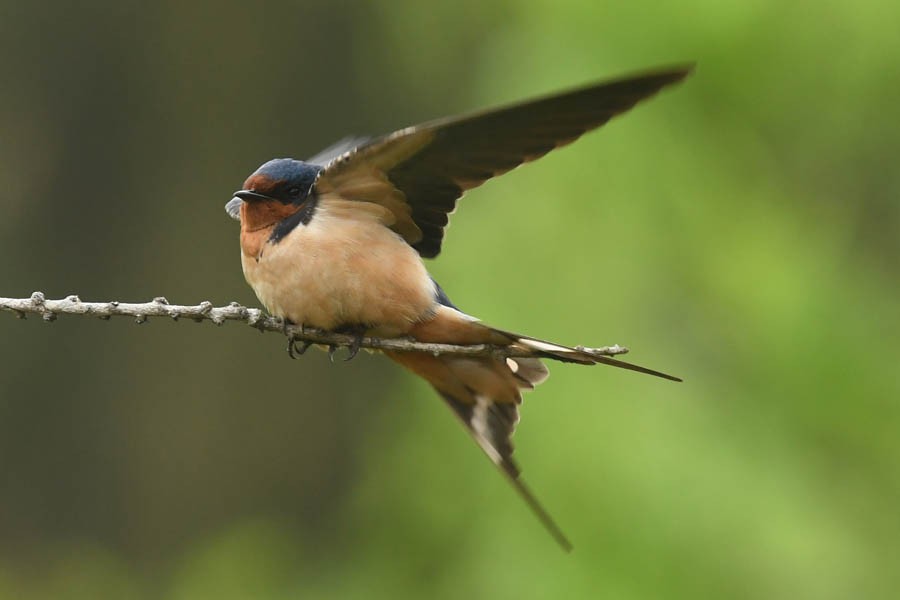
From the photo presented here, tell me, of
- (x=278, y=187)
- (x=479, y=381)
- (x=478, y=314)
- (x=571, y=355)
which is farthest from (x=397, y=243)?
(x=478, y=314)

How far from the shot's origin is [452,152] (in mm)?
3869

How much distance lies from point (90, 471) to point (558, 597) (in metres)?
3.59

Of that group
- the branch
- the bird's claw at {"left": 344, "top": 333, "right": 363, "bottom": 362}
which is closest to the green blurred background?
the bird's claw at {"left": 344, "top": 333, "right": 363, "bottom": 362}

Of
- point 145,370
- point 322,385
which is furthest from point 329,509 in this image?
point 145,370

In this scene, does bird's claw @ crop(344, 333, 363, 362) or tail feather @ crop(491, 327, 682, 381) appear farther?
bird's claw @ crop(344, 333, 363, 362)

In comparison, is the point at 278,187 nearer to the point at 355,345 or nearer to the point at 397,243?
the point at 397,243

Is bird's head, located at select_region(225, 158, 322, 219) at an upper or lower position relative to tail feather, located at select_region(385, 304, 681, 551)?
upper

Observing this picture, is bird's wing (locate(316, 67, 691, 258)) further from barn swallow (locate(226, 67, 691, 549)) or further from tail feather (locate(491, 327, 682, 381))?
tail feather (locate(491, 327, 682, 381))

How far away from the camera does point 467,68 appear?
8.86 meters

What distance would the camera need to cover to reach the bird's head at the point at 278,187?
4.14m

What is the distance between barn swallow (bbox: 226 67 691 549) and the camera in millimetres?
3781

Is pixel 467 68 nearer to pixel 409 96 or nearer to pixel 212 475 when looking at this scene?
pixel 409 96

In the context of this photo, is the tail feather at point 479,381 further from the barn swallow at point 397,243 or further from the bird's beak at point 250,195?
the bird's beak at point 250,195

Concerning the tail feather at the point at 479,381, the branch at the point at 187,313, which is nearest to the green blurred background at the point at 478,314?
the tail feather at the point at 479,381
